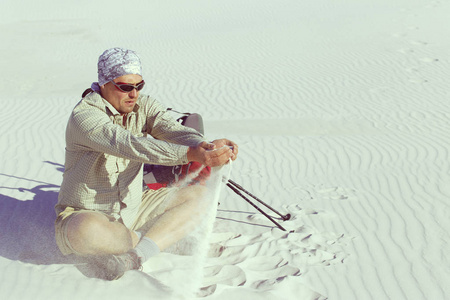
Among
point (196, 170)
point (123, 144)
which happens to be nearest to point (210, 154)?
point (123, 144)

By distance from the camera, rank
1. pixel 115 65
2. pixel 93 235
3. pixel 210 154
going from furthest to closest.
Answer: pixel 115 65, pixel 93 235, pixel 210 154

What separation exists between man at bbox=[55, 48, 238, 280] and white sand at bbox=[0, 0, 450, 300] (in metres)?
0.24

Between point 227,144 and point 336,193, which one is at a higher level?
point 227,144

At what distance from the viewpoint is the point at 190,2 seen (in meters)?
26.2

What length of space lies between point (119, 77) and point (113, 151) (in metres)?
0.59

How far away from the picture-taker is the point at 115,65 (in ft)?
12.3

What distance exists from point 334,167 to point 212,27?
50.1ft

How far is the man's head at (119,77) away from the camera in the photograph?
3773 mm

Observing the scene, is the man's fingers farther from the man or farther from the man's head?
the man's head

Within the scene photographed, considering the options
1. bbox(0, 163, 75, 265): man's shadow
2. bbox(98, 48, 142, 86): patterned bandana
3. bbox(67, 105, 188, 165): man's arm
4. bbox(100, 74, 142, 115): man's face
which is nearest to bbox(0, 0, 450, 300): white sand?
bbox(0, 163, 75, 265): man's shadow

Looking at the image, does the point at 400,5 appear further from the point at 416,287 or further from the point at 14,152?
the point at 416,287

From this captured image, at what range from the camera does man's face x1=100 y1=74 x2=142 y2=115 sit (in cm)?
381

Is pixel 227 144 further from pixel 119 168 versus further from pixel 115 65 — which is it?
pixel 115 65

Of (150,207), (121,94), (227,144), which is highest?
(121,94)
